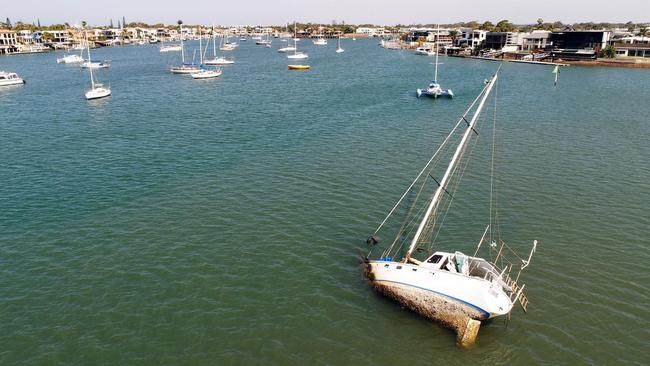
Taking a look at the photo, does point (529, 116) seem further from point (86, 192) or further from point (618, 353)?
point (86, 192)

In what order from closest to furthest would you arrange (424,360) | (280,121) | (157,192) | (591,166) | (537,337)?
(424,360) < (537,337) < (157,192) < (591,166) < (280,121)

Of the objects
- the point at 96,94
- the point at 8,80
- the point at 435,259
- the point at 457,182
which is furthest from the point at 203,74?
the point at 435,259

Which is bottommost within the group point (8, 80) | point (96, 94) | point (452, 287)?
point (452, 287)

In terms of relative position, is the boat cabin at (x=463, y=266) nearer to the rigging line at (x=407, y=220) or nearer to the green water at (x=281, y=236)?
the green water at (x=281, y=236)

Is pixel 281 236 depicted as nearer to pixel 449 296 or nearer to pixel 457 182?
pixel 449 296

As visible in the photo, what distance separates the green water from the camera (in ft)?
109

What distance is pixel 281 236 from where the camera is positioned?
48.0 m

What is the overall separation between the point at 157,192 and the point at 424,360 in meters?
41.3

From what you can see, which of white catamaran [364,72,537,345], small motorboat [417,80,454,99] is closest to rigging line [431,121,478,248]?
white catamaran [364,72,537,345]

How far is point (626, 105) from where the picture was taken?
389ft

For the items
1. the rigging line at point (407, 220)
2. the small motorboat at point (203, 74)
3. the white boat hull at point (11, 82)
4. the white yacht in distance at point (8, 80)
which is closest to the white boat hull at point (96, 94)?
the small motorboat at point (203, 74)

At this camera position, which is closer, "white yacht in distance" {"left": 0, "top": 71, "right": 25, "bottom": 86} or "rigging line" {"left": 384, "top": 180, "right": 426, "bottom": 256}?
"rigging line" {"left": 384, "top": 180, "right": 426, "bottom": 256}

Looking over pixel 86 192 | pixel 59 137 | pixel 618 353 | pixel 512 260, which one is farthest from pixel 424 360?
pixel 59 137

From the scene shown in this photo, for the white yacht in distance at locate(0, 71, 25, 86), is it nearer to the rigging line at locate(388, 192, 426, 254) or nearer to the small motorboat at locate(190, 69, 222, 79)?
the small motorboat at locate(190, 69, 222, 79)
